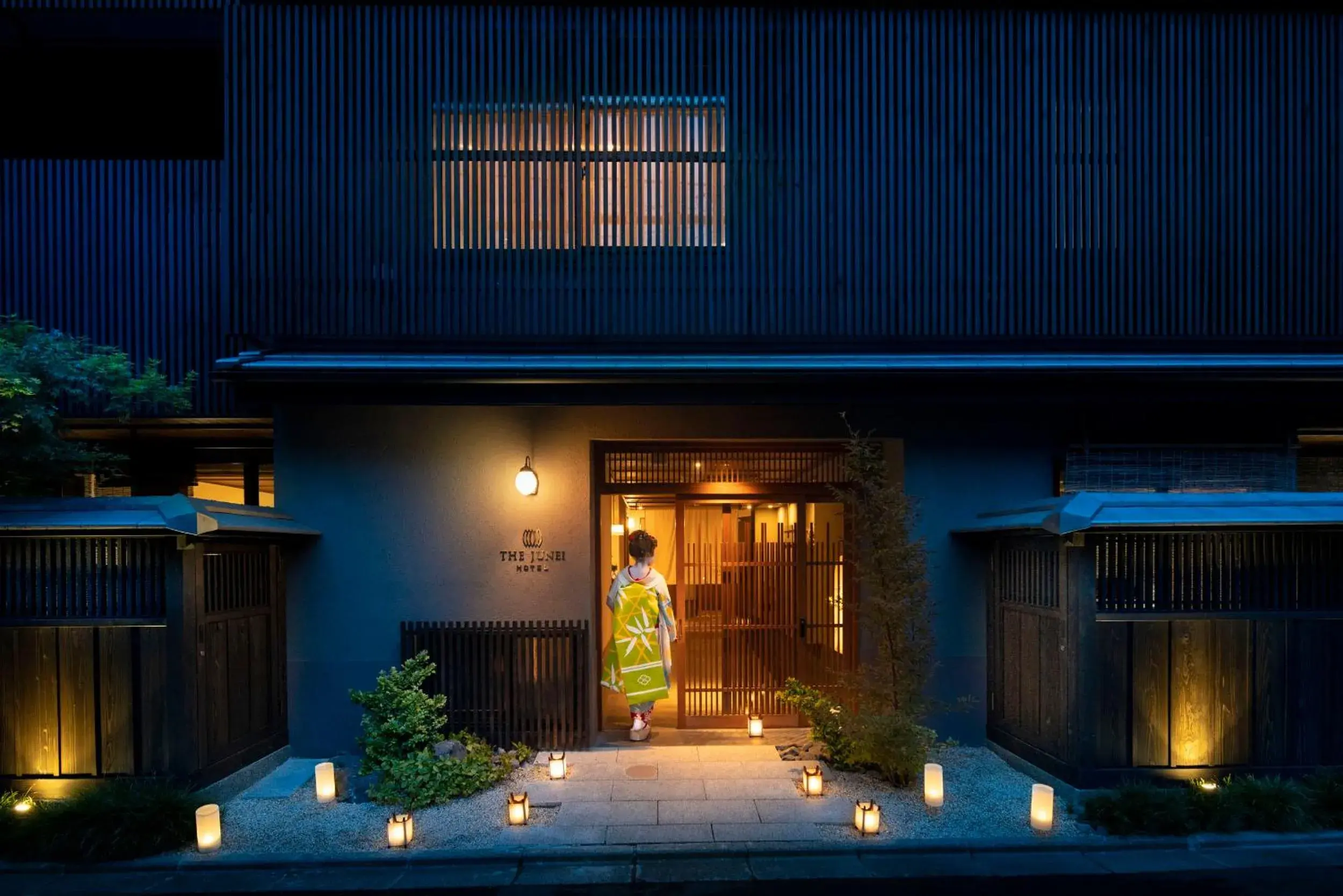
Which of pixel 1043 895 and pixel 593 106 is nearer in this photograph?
pixel 1043 895

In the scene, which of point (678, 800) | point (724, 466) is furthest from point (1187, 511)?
point (678, 800)

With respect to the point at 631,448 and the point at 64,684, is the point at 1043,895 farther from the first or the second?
the point at 64,684

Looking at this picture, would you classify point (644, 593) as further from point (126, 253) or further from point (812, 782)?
point (126, 253)

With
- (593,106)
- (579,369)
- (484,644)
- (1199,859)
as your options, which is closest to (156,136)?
(593,106)

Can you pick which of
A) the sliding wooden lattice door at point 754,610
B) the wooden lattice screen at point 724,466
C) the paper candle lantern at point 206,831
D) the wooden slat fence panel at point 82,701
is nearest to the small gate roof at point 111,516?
the wooden slat fence panel at point 82,701

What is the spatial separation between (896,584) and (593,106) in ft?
21.7

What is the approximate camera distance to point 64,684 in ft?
22.9

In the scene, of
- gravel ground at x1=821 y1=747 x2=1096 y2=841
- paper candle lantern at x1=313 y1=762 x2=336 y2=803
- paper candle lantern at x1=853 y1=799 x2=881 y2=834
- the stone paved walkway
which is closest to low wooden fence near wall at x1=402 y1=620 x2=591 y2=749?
the stone paved walkway

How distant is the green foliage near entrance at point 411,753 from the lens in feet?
23.5

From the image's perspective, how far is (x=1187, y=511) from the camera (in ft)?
22.6

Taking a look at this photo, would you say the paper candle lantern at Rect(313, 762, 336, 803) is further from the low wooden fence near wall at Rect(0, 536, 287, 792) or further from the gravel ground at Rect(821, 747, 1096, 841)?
the gravel ground at Rect(821, 747, 1096, 841)

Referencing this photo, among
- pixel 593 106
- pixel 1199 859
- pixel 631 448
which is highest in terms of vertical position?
pixel 593 106

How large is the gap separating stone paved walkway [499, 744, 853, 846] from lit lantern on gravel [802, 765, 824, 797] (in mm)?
68

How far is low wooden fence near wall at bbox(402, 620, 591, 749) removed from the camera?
336 inches
